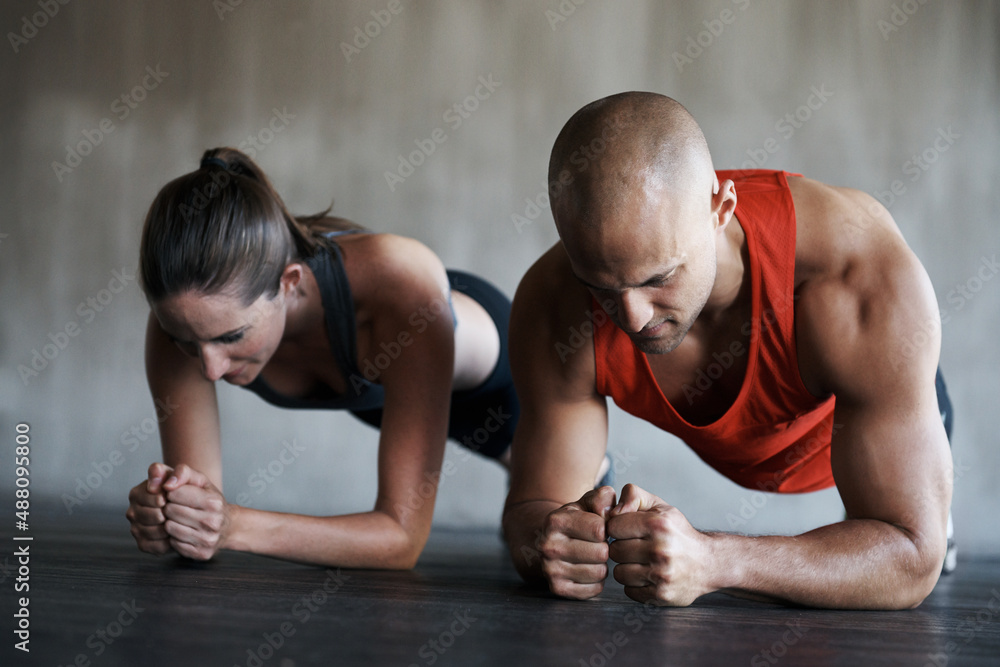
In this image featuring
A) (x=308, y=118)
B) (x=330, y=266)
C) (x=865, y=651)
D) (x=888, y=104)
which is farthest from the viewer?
(x=308, y=118)

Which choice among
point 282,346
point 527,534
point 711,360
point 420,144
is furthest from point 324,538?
point 420,144

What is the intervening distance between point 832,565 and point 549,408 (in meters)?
0.46

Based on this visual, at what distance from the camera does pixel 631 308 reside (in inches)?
43.4

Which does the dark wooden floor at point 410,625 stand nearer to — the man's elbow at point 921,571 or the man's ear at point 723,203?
the man's elbow at point 921,571

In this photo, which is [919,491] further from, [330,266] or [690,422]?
[330,266]

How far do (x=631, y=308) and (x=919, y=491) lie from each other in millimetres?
448

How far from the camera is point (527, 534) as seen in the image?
1243 mm

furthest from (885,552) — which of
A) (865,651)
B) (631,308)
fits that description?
(631,308)

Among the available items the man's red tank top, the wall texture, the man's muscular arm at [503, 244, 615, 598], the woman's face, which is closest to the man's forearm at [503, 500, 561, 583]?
the man's muscular arm at [503, 244, 615, 598]

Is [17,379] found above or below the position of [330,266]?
below

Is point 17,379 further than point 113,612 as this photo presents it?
Yes

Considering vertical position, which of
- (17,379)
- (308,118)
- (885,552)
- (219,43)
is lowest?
(17,379)

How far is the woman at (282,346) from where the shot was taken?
1353mm

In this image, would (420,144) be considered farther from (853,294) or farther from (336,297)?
(853,294)
